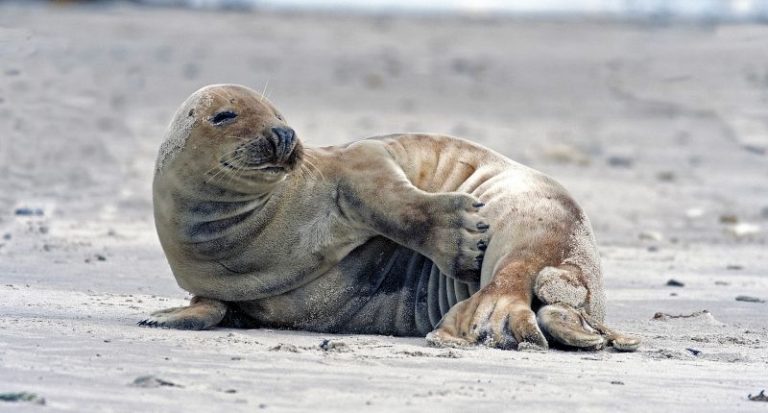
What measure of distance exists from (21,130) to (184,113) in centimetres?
701

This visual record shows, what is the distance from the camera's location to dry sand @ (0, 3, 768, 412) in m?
4.89

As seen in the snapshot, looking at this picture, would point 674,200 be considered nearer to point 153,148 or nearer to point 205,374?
point 153,148

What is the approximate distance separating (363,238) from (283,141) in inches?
21.8

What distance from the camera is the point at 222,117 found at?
5.92m

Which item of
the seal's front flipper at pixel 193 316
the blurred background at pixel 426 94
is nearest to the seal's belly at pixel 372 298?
the seal's front flipper at pixel 193 316

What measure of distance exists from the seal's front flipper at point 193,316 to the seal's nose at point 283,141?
2.21ft

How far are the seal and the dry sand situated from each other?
0.18m

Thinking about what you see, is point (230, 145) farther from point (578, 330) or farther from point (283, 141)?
point (578, 330)

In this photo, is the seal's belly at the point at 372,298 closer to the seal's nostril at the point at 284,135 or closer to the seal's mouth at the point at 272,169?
the seal's mouth at the point at 272,169

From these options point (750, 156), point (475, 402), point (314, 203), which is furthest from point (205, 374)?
point (750, 156)

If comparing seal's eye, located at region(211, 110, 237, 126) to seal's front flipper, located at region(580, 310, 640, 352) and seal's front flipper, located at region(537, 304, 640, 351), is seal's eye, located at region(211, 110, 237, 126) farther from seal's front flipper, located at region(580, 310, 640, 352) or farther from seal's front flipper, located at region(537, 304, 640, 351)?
seal's front flipper, located at region(580, 310, 640, 352)

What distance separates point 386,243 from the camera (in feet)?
20.3

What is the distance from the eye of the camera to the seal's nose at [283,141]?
5.80m

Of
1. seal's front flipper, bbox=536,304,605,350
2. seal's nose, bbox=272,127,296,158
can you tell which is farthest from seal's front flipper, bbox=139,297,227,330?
seal's front flipper, bbox=536,304,605,350
